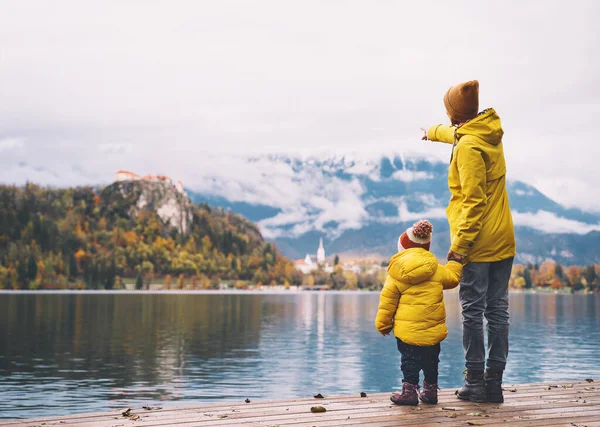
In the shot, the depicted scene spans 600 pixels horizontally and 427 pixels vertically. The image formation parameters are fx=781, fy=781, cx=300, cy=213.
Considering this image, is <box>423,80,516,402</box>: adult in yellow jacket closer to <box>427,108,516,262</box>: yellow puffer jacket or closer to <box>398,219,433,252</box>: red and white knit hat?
<box>427,108,516,262</box>: yellow puffer jacket

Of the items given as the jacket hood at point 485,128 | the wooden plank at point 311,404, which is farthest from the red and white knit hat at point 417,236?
the wooden plank at point 311,404

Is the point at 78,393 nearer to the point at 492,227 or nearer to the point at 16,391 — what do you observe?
the point at 16,391

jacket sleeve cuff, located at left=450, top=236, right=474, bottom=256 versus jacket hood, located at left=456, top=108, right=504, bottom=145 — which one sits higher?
jacket hood, located at left=456, top=108, right=504, bottom=145

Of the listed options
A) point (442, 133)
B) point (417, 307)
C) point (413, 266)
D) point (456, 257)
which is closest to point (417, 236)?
point (413, 266)

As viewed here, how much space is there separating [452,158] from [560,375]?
4077 cm

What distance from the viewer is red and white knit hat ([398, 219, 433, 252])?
32.7ft

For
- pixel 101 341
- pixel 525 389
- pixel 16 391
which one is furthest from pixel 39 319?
pixel 525 389

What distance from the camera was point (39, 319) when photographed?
9550 centimetres

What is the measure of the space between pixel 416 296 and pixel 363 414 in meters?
1.66

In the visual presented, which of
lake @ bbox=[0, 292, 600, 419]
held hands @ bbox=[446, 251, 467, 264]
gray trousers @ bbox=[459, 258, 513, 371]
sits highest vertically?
held hands @ bbox=[446, 251, 467, 264]

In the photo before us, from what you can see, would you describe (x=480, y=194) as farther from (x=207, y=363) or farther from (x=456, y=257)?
(x=207, y=363)

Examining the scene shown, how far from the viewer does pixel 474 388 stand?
1009cm

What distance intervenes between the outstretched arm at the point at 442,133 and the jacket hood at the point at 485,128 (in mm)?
266

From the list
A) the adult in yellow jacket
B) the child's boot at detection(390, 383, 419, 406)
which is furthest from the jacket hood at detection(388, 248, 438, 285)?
the child's boot at detection(390, 383, 419, 406)
